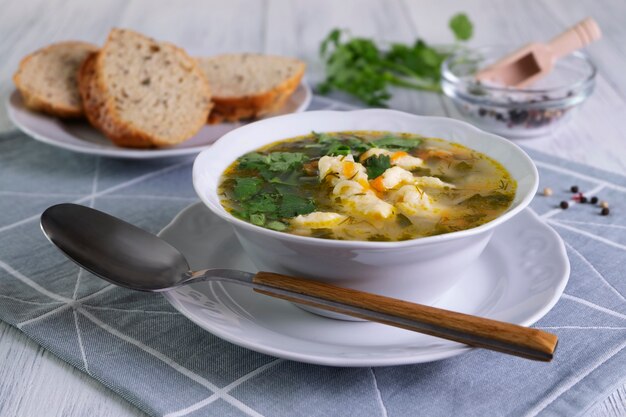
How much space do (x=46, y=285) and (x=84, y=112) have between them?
5.68 ft

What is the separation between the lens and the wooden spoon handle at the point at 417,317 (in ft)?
5.93

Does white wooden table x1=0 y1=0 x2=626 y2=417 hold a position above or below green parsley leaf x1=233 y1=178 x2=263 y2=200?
below

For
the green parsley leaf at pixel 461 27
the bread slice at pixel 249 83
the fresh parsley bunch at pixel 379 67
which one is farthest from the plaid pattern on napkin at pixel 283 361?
the green parsley leaf at pixel 461 27

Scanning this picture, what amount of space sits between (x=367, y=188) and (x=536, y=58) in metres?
2.45

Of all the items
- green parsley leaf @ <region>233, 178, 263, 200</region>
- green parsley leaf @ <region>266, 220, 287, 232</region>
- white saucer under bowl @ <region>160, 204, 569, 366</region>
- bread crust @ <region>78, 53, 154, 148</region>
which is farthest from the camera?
bread crust @ <region>78, 53, 154, 148</region>

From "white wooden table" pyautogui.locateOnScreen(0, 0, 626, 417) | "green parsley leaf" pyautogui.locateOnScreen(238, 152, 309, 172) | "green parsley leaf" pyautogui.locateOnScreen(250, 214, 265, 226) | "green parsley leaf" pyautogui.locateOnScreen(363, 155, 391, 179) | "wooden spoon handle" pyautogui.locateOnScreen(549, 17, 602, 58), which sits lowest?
"white wooden table" pyautogui.locateOnScreen(0, 0, 626, 417)

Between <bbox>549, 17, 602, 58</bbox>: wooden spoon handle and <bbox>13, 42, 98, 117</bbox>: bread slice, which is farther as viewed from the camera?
<bbox>549, 17, 602, 58</bbox>: wooden spoon handle

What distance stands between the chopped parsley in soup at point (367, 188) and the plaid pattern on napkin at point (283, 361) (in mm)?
414

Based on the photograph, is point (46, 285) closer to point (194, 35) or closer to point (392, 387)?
point (392, 387)

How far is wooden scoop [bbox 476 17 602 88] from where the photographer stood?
436 centimetres

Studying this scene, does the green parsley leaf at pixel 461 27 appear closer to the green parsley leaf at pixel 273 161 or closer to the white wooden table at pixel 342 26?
the white wooden table at pixel 342 26

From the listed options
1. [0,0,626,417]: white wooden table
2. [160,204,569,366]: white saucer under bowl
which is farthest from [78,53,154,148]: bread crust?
[160,204,569,366]: white saucer under bowl

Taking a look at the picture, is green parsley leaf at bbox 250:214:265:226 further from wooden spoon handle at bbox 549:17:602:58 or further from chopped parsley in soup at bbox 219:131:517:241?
wooden spoon handle at bbox 549:17:602:58

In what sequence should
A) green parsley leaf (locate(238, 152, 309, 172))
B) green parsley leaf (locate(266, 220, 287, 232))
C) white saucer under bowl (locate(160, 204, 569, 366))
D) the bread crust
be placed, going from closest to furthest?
white saucer under bowl (locate(160, 204, 569, 366)) → green parsley leaf (locate(266, 220, 287, 232)) → green parsley leaf (locate(238, 152, 309, 172)) → the bread crust
